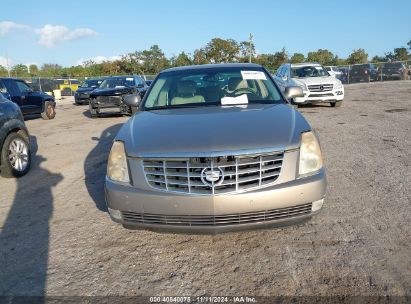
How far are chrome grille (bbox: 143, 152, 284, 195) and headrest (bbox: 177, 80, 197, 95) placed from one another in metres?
1.82

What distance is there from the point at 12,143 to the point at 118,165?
360 centimetres

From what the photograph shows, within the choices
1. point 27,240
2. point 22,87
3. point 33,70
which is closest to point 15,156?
point 27,240

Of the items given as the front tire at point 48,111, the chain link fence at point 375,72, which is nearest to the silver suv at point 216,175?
the front tire at point 48,111

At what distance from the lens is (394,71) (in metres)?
32.9

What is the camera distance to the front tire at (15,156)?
565 cm

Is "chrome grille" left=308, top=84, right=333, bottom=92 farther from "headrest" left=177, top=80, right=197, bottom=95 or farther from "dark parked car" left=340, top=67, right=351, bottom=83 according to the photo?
"dark parked car" left=340, top=67, right=351, bottom=83

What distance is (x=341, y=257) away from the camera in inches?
117

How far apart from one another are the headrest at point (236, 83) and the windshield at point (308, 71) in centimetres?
1037

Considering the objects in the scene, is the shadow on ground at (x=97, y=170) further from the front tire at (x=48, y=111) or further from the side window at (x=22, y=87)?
the front tire at (x=48, y=111)

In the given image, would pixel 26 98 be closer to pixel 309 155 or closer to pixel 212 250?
pixel 212 250

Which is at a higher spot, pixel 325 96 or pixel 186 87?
pixel 186 87

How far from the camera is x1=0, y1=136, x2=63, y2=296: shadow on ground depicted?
2.82 meters

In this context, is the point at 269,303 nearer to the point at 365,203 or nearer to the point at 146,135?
the point at 146,135

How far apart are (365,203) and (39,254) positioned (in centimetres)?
334
